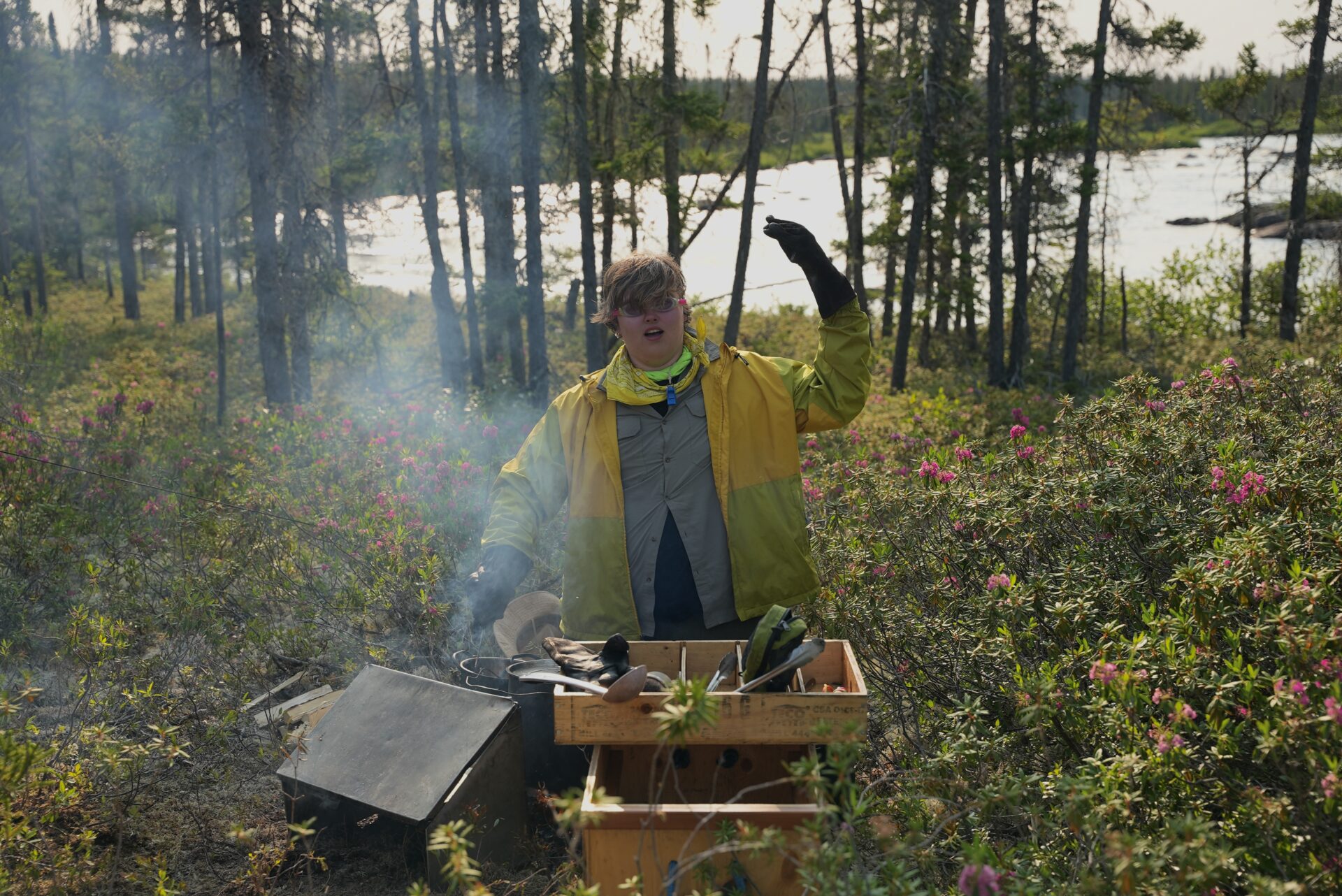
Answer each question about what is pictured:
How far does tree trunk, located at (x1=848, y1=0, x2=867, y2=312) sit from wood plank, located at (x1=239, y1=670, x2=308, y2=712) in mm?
16234

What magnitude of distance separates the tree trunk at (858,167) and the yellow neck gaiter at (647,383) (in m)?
17.0

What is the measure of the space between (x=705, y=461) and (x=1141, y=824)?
1.75 metres

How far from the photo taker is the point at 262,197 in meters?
14.0

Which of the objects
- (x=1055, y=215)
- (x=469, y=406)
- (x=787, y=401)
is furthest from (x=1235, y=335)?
(x=787, y=401)

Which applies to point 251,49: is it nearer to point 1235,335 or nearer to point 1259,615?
point 1259,615

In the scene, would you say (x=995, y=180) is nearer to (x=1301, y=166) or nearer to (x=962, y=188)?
(x=962, y=188)

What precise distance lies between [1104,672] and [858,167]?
1995cm

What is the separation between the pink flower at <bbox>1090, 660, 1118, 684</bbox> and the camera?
2607 mm

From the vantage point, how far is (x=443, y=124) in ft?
86.4

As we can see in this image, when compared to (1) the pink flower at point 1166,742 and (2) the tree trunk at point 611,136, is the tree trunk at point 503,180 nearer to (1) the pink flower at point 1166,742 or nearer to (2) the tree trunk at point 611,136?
(2) the tree trunk at point 611,136

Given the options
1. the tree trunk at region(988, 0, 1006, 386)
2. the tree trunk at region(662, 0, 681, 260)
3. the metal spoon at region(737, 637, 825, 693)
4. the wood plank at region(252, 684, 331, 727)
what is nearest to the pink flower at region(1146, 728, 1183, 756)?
the metal spoon at region(737, 637, 825, 693)

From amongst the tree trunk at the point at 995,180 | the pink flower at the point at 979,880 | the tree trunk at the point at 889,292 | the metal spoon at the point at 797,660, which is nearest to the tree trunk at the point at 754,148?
the tree trunk at the point at 995,180

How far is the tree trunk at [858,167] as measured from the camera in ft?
63.9

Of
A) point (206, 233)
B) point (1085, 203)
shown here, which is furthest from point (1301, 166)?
point (206, 233)
